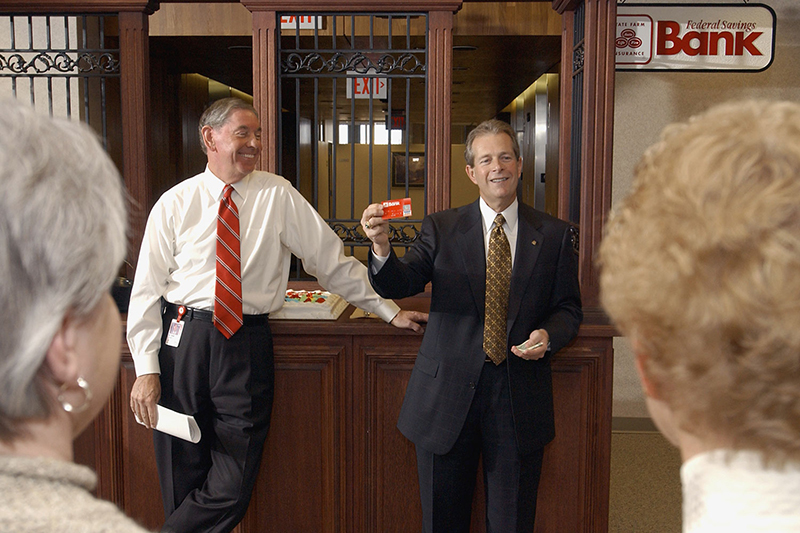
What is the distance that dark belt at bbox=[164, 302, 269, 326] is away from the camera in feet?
8.37

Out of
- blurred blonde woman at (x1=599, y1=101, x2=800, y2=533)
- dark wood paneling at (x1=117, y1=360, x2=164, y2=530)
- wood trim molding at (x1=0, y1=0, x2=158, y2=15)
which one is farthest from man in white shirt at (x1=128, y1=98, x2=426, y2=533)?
blurred blonde woman at (x1=599, y1=101, x2=800, y2=533)

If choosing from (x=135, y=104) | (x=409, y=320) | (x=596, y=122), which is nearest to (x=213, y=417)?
(x=409, y=320)

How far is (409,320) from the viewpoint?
2758mm

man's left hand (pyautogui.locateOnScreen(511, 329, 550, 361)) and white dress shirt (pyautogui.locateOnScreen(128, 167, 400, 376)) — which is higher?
white dress shirt (pyautogui.locateOnScreen(128, 167, 400, 376))

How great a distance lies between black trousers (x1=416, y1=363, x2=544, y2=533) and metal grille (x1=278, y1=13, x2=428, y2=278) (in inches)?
53.1

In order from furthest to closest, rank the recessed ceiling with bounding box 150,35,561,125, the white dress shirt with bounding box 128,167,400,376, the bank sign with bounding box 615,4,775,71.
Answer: the recessed ceiling with bounding box 150,35,561,125
the bank sign with bounding box 615,4,775,71
the white dress shirt with bounding box 128,167,400,376

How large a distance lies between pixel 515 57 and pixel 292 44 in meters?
2.11

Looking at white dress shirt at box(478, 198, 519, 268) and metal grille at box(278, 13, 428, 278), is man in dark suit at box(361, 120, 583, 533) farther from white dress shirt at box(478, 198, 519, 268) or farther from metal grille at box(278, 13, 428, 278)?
metal grille at box(278, 13, 428, 278)

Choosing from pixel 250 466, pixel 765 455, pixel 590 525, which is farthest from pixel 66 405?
pixel 590 525

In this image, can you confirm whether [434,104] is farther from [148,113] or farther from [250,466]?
[250,466]

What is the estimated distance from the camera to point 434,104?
11.5 feet

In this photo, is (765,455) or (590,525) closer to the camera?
(765,455)

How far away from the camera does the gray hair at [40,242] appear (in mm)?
633

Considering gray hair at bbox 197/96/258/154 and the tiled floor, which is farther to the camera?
the tiled floor
